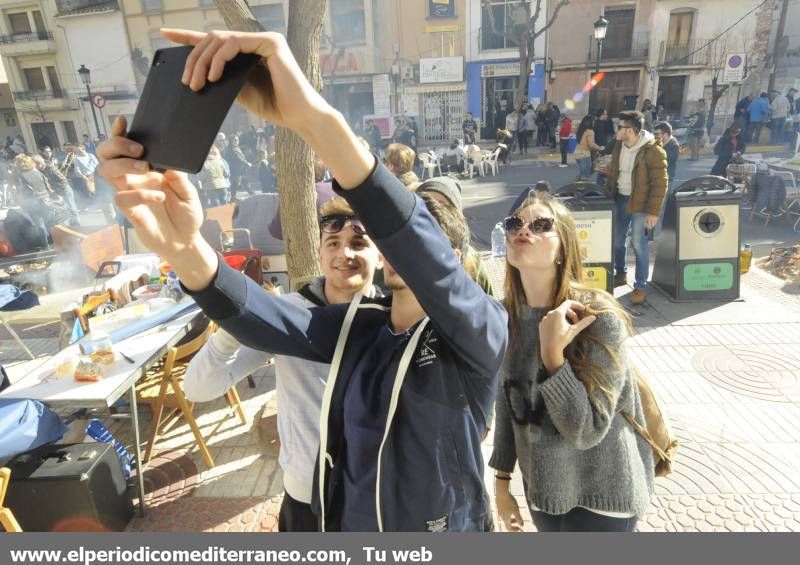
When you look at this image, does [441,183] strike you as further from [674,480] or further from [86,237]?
[86,237]

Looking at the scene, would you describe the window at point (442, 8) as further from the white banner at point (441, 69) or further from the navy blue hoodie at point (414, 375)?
the navy blue hoodie at point (414, 375)

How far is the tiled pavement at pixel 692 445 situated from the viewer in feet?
9.70

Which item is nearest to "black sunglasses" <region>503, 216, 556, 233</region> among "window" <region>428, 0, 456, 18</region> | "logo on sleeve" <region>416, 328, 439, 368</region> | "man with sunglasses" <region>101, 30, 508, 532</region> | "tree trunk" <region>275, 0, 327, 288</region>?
"man with sunglasses" <region>101, 30, 508, 532</region>

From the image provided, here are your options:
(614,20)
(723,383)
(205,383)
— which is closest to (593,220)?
(723,383)

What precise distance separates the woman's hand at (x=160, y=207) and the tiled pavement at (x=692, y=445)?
241cm

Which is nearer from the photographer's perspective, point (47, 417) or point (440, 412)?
point (440, 412)

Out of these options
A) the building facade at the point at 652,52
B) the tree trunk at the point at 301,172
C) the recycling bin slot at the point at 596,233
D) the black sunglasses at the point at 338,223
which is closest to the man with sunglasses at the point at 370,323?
the black sunglasses at the point at 338,223

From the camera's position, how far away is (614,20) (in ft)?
81.7

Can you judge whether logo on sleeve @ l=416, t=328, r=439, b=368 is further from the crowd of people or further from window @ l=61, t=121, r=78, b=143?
window @ l=61, t=121, r=78, b=143

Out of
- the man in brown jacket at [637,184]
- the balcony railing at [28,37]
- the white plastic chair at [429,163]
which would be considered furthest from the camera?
the balcony railing at [28,37]

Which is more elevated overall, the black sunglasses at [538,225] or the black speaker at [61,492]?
the black sunglasses at [538,225]

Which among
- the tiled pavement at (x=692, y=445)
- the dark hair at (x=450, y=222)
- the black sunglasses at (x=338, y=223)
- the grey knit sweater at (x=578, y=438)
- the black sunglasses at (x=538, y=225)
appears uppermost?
the dark hair at (x=450, y=222)

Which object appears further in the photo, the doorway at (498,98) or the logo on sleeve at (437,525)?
the doorway at (498,98)
